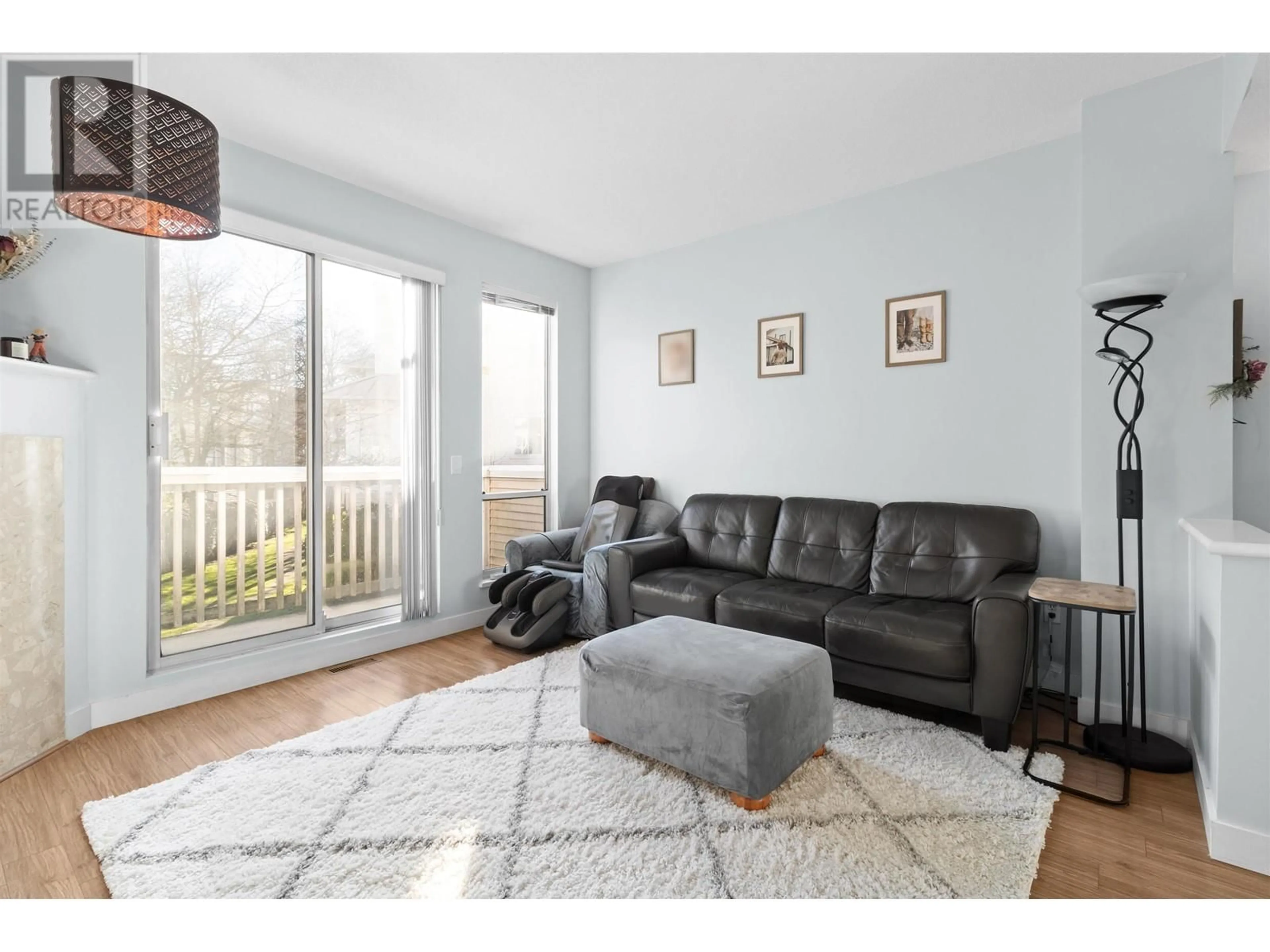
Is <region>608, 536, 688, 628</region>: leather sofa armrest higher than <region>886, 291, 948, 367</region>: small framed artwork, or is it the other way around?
<region>886, 291, 948, 367</region>: small framed artwork

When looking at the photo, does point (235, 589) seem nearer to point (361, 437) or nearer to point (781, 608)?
point (361, 437)

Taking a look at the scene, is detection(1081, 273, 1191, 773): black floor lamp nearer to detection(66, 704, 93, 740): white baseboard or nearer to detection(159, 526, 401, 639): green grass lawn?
detection(159, 526, 401, 639): green grass lawn

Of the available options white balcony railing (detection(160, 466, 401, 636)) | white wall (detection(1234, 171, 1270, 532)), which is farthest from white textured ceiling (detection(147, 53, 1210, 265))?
white balcony railing (detection(160, 466, 401, 636))

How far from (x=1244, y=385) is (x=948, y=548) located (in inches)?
51.7

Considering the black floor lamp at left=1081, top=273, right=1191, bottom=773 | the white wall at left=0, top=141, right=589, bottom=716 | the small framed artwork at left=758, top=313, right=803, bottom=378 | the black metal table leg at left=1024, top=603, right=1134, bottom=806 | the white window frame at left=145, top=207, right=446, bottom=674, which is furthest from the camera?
the small framed artwork at left=758, top=313, right=803, bottom=378

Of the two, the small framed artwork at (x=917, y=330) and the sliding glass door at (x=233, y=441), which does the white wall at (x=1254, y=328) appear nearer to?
the small framed artwork at (x=917, y=330)

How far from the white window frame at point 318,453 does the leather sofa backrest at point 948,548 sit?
2772mm

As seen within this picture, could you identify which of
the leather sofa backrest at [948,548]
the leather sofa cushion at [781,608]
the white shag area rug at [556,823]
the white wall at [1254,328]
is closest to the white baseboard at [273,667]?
the white shag area rug at [556,823]

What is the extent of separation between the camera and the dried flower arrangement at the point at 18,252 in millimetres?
2285

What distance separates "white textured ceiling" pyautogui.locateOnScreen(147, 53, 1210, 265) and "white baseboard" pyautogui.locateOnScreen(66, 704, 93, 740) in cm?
264

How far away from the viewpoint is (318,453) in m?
3.46

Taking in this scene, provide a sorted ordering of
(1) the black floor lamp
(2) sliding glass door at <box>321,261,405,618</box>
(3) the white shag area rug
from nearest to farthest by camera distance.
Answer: (3) the white shag area rug
(1) the black floor lamp
(2) sliding glass door at <box>321,261,405,618</box>

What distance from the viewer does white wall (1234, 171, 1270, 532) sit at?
8.73ft

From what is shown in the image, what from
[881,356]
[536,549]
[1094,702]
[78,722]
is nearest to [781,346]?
[881,356]
